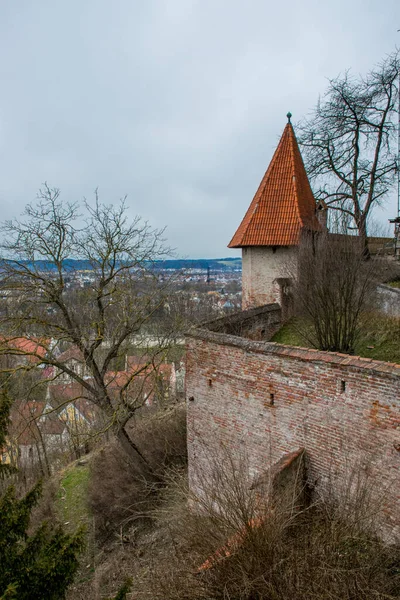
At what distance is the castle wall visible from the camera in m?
12.8

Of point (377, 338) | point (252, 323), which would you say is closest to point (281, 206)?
point (252, 323)

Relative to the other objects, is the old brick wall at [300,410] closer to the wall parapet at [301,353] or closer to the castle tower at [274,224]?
the wall parapet at [301,353]

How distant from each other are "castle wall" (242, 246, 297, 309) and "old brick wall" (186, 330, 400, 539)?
523 centimetres

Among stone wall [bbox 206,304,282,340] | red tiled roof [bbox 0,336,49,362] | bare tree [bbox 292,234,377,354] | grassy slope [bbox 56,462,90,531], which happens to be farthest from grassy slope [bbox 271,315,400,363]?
grassy slope [bbox 56,462,90,531]

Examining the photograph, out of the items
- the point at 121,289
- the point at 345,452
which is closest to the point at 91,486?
the point at 121,289

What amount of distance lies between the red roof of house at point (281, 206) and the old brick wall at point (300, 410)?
5.58 metres

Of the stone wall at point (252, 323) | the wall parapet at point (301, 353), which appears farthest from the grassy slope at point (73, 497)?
the wall parapet at point (301, 353)

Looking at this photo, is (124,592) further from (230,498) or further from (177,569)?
(230,498)

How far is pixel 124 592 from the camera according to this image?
188 inches

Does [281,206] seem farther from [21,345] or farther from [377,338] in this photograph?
[21,345]

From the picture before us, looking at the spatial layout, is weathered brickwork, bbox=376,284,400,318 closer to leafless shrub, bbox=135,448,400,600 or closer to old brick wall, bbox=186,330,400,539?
old brick wall, bbox=186,330,400,539

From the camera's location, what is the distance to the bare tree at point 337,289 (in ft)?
25.0

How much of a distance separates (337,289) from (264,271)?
557 centimetres

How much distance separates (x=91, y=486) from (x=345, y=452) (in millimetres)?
9866
